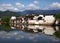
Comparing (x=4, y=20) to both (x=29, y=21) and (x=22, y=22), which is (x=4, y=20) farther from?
(x=29, y=21)

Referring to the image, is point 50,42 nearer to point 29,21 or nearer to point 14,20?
point 29,21

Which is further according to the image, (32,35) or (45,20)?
(45,20)

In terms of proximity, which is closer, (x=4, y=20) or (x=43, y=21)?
(x=43, y=21)

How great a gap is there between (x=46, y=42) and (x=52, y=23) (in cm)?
2318

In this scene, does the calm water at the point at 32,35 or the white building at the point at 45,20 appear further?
the white building at the point at 45,20

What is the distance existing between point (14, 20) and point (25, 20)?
10.4ft

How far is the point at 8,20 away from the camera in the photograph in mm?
47125

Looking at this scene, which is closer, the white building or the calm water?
the calm water

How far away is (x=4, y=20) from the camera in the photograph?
157 feet

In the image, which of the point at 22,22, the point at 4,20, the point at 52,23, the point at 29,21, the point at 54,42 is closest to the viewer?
the point at 54,42

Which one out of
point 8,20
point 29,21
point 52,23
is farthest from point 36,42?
point 8,20

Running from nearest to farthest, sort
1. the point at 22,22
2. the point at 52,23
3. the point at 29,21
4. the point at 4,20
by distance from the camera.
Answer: the point at 52,23 < the point at 29,21 < the point at 22,22 < the point at 4,20

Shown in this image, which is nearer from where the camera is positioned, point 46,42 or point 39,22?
point 46,42

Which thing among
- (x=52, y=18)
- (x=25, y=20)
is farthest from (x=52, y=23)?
(x=25, y=20)
